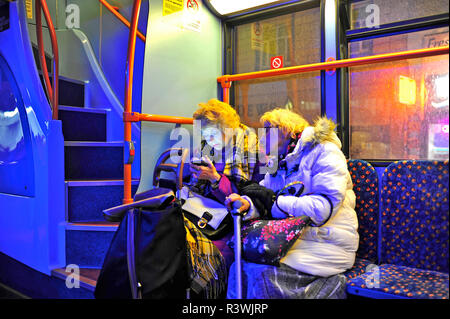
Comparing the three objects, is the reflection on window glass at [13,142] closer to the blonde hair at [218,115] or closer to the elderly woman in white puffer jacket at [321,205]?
the blonde hair at [218,115]

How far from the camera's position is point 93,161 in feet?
10.5

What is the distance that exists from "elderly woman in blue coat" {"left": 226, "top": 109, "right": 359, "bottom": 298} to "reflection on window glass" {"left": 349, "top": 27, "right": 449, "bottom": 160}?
1.63 feet

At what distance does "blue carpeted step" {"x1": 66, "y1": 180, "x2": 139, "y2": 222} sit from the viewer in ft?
9.12

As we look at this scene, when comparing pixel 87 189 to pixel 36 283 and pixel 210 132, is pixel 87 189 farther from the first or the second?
pixel 210 132

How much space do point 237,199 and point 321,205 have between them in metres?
0.41

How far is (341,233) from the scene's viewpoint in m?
2.02

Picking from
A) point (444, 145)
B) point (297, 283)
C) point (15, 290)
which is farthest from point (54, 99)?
→ point (444, 145)

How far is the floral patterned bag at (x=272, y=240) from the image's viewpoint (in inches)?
74.3

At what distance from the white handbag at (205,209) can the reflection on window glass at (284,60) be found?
39.5 inches

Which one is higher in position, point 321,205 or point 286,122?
point 286,122

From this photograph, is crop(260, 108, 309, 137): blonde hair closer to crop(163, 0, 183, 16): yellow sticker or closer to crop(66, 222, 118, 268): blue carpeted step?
crop(163, 0, 183, 16): yellow sticker

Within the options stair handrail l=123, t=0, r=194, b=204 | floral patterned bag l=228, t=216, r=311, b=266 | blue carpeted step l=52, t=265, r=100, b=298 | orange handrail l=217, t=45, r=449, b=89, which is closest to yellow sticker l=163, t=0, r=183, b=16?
stair handrail l=123, t=0, r=194, b=204

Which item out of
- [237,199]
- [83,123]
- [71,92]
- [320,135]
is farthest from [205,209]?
[71,92]
